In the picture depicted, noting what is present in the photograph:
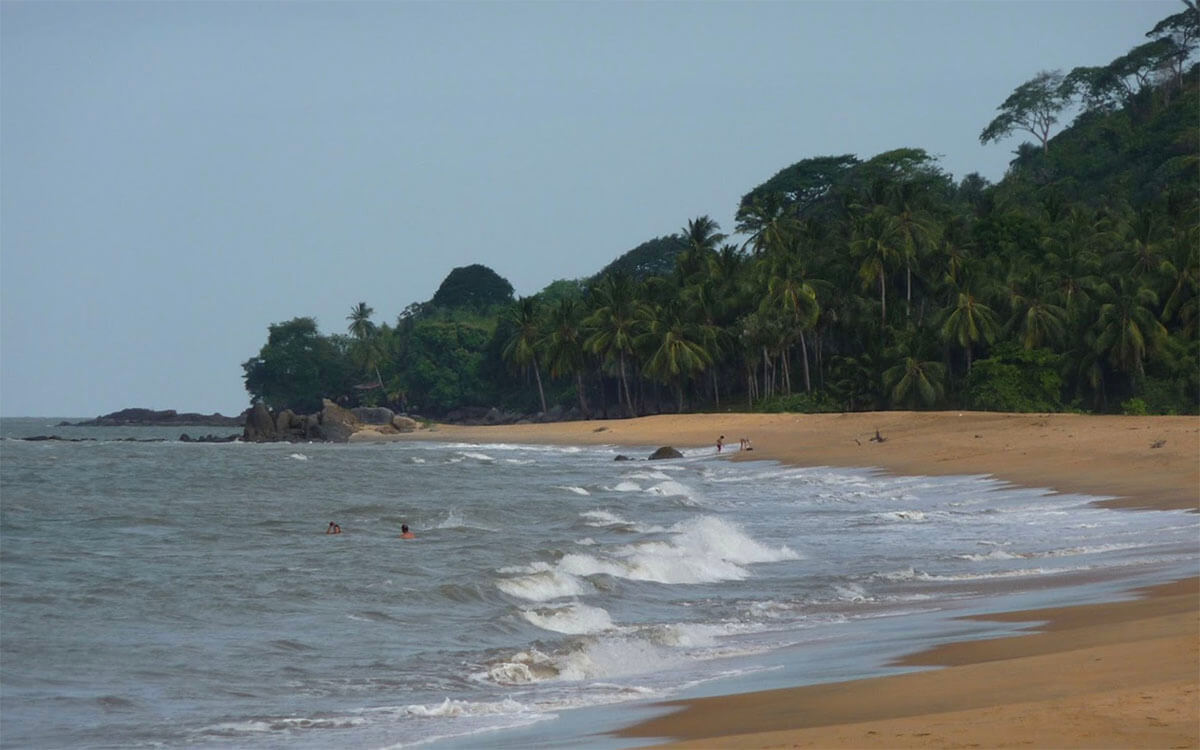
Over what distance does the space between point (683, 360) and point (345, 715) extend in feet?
208

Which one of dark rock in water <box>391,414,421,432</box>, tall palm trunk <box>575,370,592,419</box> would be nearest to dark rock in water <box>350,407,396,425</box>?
dark rock in water <box>391,414,421,432</box>

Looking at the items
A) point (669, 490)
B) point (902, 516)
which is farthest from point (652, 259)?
point (902, 516)

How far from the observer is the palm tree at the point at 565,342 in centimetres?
8439

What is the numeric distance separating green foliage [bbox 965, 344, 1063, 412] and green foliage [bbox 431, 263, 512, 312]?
7765cm

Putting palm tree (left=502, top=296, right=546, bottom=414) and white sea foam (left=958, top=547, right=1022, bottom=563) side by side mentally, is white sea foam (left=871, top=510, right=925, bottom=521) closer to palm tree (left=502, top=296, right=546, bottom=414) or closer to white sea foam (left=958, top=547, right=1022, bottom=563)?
white sea foam (left=958, top=547, right=1022, bottom=563)

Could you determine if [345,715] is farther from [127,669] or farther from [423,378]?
[423,378]

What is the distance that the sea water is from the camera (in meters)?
10.8

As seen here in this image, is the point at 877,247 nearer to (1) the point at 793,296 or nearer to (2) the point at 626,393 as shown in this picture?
(1) the point at 793,296

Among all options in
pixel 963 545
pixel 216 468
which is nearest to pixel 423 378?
pixel 216 468

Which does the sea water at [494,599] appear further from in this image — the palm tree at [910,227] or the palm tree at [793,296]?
the palm tree at [793,296]

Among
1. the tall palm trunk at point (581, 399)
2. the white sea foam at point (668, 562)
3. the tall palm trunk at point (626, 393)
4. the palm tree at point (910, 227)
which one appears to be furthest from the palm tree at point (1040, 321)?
the tall palm trunk at point (581, 399)

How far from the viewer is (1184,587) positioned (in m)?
12.6

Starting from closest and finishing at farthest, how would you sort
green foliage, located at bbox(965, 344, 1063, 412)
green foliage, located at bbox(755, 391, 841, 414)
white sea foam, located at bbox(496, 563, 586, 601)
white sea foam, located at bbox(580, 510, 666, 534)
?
white sea foam, located at bbox(496, 563, 586, 601) < white sea foam, located at bbox(580, 510, 666, 534) < green foliage, located at bbox(965, 344, 1063, 412) < green foliage, located at bbox(755, 391, 841, 414)

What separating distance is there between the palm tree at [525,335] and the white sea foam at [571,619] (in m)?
71.1
